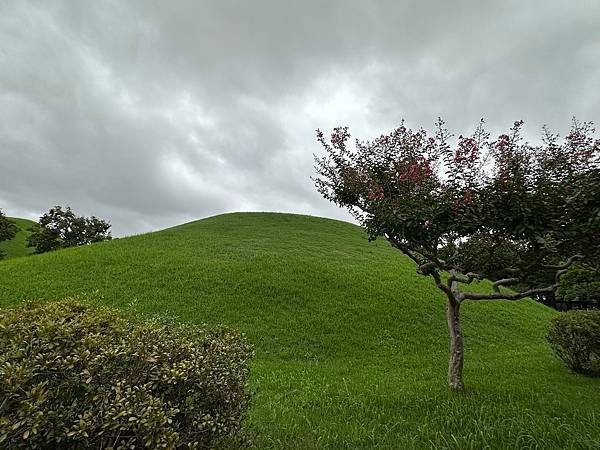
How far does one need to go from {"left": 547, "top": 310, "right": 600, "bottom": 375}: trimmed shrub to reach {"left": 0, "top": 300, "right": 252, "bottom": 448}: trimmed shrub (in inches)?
459

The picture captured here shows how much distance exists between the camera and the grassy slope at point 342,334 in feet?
20.1

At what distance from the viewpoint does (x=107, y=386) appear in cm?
327

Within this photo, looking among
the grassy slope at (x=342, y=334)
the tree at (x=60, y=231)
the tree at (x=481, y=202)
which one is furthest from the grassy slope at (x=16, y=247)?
the tree at (x=481, y=202)

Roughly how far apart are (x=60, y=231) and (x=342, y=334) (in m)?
52.1

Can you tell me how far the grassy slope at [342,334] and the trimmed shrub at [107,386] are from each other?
220cm

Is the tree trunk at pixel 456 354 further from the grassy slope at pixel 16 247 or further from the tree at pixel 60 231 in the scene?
the grassy slope at pixel 16 247

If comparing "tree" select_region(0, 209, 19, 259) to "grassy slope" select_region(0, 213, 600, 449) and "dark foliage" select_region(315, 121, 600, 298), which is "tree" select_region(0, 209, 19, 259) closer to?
"grassy slope" select_region(0, 213, 600, 449)

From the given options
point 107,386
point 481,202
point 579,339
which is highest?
point 481,202

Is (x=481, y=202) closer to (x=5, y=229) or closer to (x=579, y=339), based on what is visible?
(x=579, y=339)

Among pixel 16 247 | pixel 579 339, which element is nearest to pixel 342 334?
pixel 579 339

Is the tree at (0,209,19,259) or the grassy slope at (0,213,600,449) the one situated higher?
the tree at (0,209,19,259)

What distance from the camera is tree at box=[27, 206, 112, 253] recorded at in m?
51.9

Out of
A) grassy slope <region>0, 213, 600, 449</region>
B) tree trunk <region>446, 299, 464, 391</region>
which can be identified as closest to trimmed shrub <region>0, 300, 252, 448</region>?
grassy slope <region>0, 213, 600, 449</region>

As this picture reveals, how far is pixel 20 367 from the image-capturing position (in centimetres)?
288
